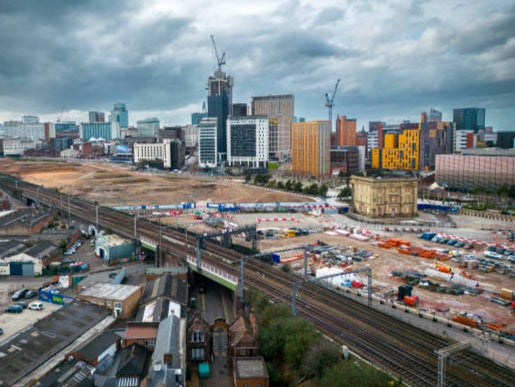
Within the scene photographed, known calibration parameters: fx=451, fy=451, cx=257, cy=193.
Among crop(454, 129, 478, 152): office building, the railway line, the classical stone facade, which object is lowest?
the railway line

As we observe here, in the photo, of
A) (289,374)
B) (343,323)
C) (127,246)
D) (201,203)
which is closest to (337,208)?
(201,203)

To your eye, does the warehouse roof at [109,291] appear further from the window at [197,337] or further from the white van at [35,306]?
the window at [197,337]

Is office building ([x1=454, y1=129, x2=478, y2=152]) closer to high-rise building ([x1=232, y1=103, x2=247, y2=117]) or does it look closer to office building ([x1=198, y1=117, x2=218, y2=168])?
office building ([x1=198, y1=117, x2=218, y2=168])

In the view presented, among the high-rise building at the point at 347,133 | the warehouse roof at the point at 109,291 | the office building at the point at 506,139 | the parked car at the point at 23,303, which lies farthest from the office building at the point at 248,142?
the parked car at the point at 23,303

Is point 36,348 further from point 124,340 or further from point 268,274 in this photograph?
point 268,274

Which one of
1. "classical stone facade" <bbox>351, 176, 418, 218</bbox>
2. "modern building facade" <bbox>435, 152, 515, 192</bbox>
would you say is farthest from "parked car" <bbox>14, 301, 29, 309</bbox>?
"modern building facade" <bbox>435, 152, 515, 192</bbox>
